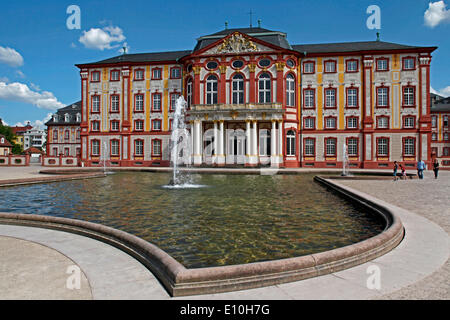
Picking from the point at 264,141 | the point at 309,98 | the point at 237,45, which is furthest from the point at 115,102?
the point at 309,98

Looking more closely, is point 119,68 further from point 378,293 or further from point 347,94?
point 378,293

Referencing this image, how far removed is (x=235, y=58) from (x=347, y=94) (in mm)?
15143

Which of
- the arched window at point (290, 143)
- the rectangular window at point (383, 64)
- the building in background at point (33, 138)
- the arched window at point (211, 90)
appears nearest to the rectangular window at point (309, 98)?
the arched window at point (290, 143)

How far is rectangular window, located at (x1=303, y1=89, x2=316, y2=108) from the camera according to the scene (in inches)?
1682

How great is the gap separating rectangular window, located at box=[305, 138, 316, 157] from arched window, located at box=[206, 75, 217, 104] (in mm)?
13228

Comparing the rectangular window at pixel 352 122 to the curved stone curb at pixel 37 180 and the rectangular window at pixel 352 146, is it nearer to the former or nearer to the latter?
the rectangular window at pixel 352 146

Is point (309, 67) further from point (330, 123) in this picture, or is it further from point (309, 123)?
point (330, 123)

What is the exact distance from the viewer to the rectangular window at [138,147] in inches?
1854

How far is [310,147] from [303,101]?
6.10 metres

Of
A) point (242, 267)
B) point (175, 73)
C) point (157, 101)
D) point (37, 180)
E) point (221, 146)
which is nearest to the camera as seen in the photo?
point (242, 267)

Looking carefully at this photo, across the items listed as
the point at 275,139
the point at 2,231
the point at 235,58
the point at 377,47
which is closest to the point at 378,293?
the point at 2,231

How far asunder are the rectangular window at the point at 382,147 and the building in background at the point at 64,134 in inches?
2450

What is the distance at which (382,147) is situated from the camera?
136 ft

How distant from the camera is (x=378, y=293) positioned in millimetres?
4172
